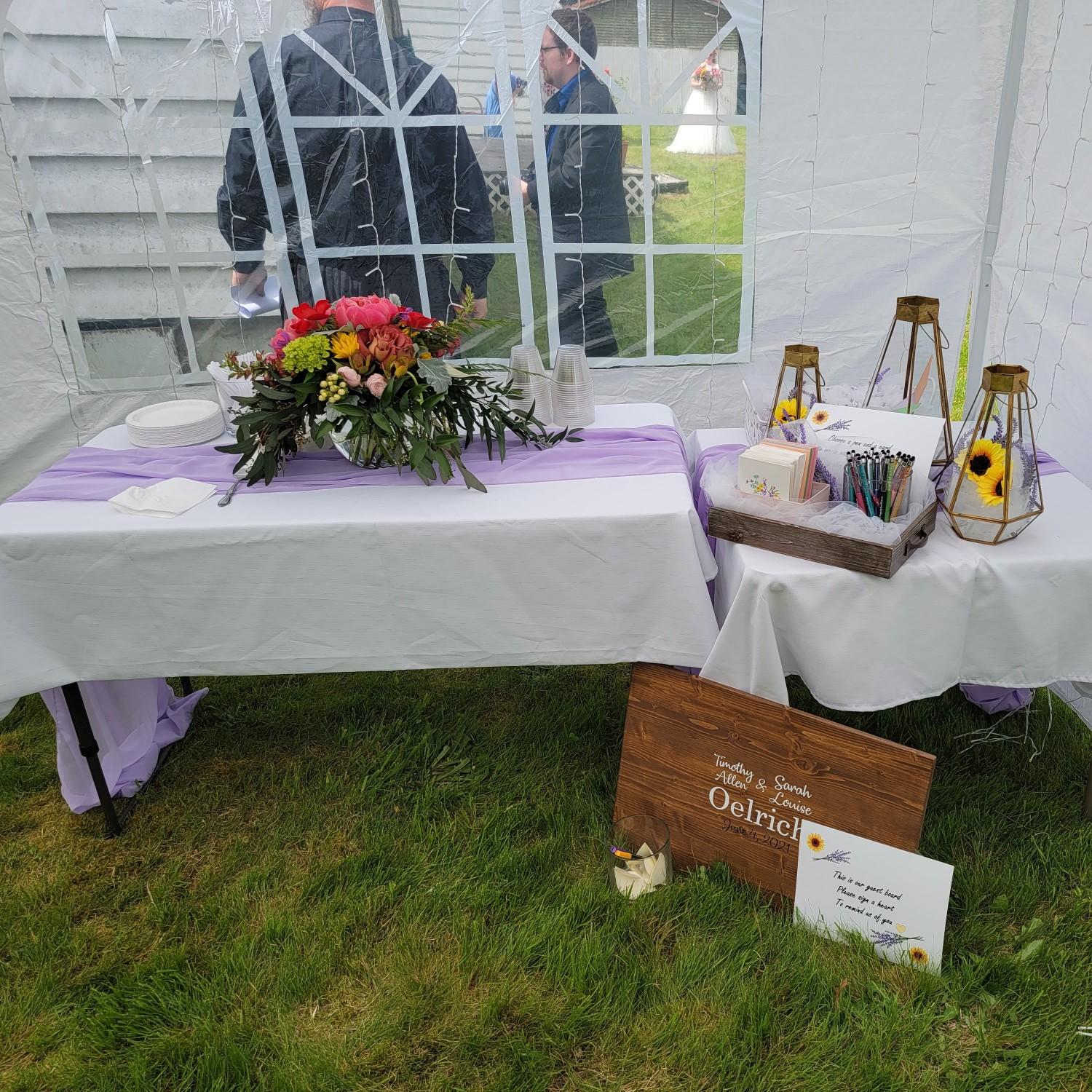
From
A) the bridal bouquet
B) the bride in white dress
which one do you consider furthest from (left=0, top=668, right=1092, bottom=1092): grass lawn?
the bridal bouquet

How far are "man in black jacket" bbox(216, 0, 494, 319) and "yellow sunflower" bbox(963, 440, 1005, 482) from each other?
5.70ft

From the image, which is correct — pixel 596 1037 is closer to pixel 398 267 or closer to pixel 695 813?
pixel 695 813

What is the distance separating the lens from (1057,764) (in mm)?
1887

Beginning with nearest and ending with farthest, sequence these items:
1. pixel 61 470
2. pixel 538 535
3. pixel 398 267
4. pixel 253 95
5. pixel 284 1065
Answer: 1. pixel 284 1065
2. pixel 538 535
3. pixel 61 470
4. pixel 253 95
5. pixel 398 267

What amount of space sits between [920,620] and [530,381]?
3.11 feet

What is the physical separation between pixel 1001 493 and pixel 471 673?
143cm

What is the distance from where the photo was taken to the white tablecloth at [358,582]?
155 centimetres

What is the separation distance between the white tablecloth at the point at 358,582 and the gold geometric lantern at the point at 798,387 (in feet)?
0.77

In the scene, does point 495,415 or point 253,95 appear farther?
point 253,95

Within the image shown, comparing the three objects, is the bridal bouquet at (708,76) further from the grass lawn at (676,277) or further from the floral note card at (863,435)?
the floral note card at (863,435)

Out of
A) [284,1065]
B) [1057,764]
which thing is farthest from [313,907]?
[1057,764]

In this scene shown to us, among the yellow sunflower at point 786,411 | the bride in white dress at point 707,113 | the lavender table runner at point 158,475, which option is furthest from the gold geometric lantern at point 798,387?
the bride in white dress at point 707,113

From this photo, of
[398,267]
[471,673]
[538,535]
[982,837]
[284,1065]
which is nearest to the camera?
[284,1065]

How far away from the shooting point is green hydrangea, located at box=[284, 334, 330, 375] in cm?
156
